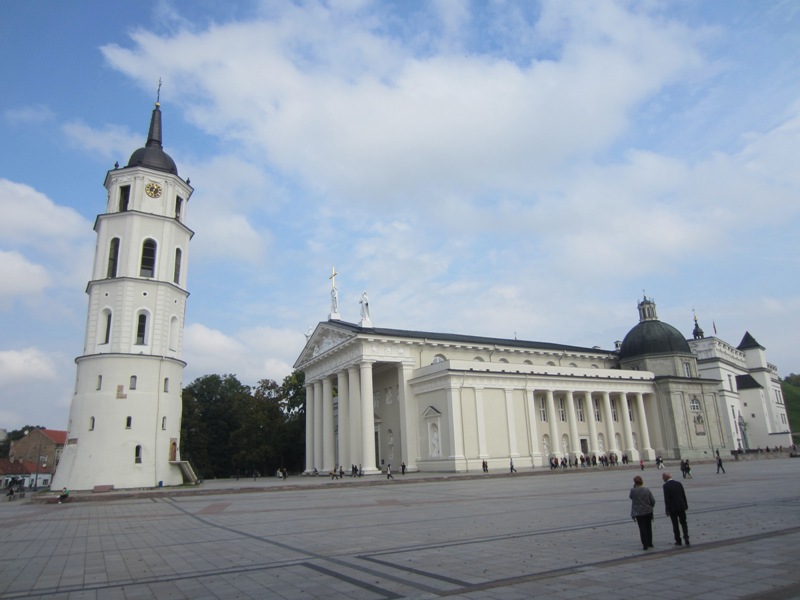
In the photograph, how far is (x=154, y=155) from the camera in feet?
134

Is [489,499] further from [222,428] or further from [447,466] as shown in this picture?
[222,428]

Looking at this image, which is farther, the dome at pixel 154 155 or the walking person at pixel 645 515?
the dome at pixel 154 155

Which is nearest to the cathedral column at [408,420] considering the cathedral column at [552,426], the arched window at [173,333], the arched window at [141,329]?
the cathedral column at [552,426]

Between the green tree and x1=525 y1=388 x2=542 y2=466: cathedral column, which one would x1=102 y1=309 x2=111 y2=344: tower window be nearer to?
the green tree

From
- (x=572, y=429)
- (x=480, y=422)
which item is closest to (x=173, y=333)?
(x=480, y=422)

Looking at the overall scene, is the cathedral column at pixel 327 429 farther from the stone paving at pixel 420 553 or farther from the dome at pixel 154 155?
the stone paving at pixel 420 553

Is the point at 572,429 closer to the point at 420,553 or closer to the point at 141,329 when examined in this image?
the point at 141,329

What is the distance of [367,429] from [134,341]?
17.9m

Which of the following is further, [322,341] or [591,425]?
[322,341]

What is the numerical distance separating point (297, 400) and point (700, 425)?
150ft

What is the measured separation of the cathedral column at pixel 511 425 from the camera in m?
45.3

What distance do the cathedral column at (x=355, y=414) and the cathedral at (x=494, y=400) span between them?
0.27 ft

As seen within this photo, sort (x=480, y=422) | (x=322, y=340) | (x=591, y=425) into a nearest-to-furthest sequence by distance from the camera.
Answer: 1. (x=480, y=422)
2. (x=591, y=425)
3. (x=322, y=340)

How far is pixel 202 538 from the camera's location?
12.7m
